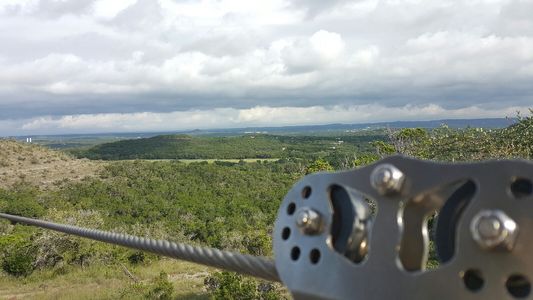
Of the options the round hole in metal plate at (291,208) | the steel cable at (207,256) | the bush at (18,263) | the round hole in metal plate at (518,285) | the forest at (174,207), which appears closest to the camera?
the round hole in metal plate at (518,285)

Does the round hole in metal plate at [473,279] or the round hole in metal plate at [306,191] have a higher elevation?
the round hole in metal plate at [306,191]

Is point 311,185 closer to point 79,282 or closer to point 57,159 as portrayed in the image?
point 79,282

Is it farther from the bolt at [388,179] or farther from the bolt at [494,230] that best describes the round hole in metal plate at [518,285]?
the bolt at [388,179]

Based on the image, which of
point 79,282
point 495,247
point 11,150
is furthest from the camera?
point 11,150

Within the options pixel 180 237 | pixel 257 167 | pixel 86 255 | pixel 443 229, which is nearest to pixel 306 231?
pixel 443 229

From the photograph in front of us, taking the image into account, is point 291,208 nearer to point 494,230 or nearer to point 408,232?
point 408,232

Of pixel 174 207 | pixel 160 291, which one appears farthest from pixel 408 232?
pixel 174 207

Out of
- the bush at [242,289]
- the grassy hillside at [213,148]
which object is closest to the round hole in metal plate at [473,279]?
Answer: the bush at [242,289]
